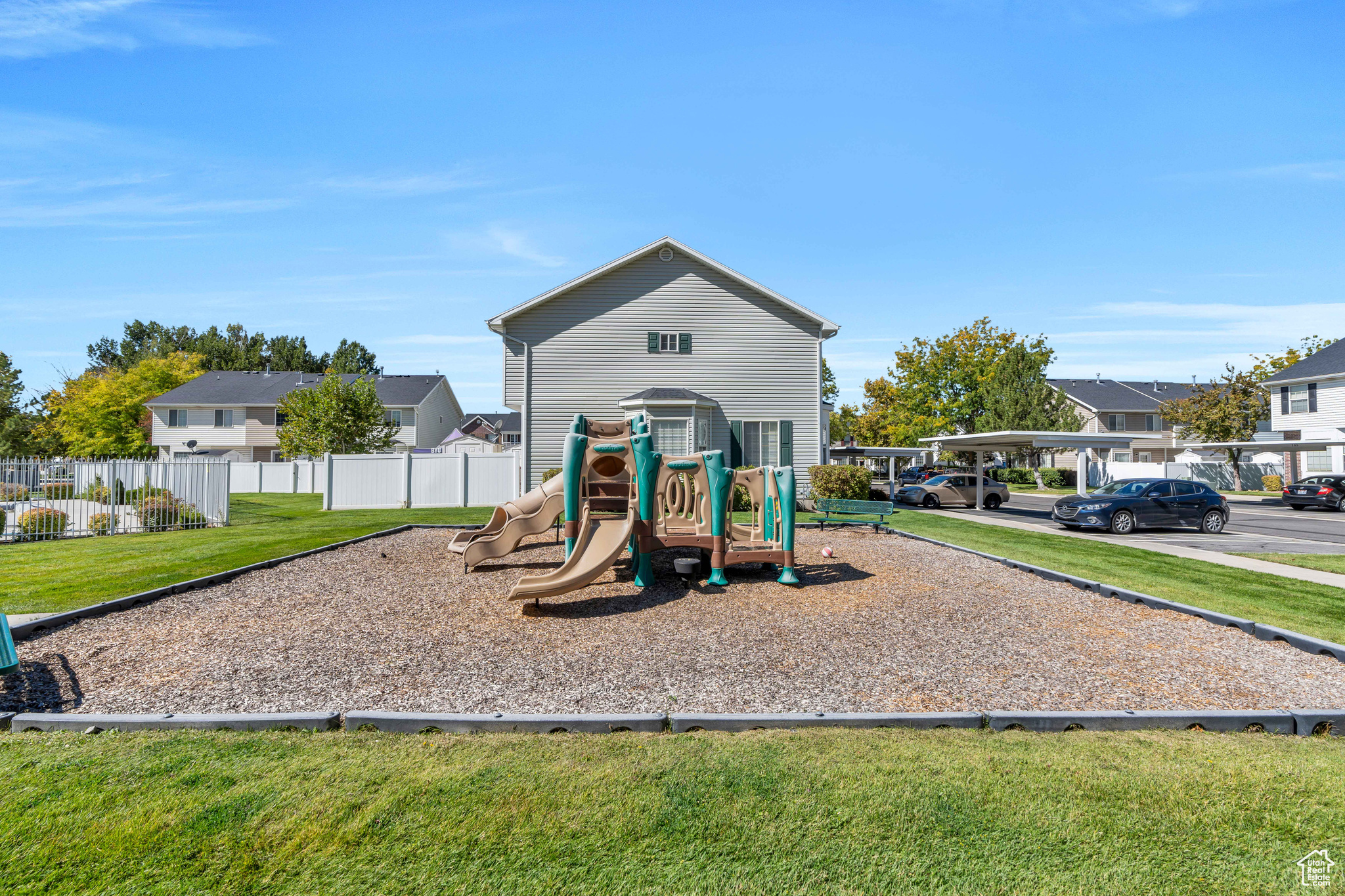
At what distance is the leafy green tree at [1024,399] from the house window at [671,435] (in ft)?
106

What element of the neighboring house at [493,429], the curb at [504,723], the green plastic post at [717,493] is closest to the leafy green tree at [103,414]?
the neighboring house at [493,429]

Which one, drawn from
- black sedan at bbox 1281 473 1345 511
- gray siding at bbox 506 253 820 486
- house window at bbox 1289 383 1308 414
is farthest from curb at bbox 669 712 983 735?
house window at bbox 1289 383 1308 414

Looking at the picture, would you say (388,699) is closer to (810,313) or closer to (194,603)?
(194,603)

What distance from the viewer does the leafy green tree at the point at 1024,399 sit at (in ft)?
151

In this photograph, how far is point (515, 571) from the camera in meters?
10.5

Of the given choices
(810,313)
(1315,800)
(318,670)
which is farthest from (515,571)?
(810,313)

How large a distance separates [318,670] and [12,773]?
6.97ft

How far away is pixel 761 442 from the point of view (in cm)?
2192

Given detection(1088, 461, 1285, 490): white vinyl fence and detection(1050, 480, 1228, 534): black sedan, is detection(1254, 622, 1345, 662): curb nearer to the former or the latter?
detection(1050, 480, 1228, 534): black sedan

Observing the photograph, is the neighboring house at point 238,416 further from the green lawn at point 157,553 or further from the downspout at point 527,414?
the green lawn at point 157,553

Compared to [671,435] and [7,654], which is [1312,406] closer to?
[671,435]

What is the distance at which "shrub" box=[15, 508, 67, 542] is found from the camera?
15047 millimetres

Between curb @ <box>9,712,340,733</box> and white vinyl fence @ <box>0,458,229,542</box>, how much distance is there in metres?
13.5

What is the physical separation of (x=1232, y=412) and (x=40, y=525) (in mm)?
55154
